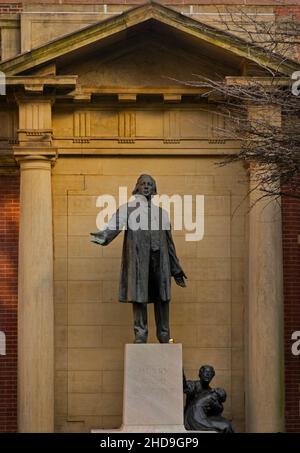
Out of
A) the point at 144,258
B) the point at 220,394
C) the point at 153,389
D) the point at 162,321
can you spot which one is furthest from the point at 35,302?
the point at 220,394

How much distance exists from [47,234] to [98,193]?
1332mm

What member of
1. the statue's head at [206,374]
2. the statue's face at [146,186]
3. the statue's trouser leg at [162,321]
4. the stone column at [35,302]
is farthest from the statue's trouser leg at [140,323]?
the statue's face at [146,186]

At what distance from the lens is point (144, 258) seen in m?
26.7

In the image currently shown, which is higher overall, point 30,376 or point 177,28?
point 177,28

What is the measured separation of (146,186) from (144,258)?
1037mm

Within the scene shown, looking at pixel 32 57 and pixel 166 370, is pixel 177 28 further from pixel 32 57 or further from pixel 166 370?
pixel 166 370

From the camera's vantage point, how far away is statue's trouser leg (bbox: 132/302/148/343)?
26.7 m

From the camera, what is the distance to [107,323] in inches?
1113

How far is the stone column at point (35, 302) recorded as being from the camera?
1073 inches

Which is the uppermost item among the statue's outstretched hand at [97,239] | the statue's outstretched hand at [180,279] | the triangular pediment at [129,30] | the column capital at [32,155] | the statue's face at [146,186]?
the triangular pediment at [129,30]

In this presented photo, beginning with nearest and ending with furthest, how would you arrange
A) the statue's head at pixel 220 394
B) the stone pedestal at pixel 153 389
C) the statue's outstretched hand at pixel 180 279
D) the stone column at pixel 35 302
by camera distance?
1. the stone pedestal at pixel 153 389
2. the statue's head at pixel 220 394
3. the statue's outstretched hand at pixel 180 279
4. the stone column at pixel 35 302

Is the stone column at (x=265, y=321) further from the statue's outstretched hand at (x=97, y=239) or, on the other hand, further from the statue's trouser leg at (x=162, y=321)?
the statue's outstretched hand at (x=97, y=239)
